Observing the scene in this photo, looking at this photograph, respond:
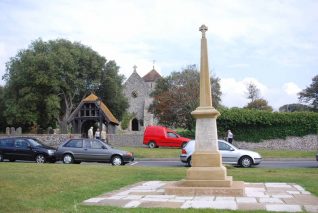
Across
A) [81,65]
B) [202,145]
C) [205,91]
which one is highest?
[81,65]

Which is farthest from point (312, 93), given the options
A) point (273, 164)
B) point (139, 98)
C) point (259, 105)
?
point (273, 164)

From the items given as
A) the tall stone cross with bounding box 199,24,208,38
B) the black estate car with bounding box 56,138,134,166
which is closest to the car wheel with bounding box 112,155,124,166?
the black estate car with bounding box 56,138,134,166

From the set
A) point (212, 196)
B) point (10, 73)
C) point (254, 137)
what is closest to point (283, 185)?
point (212, 196)

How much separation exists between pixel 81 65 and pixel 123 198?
167 ft

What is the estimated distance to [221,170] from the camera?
1166cm

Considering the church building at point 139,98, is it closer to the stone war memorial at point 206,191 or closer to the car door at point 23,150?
the car door at point 23,150

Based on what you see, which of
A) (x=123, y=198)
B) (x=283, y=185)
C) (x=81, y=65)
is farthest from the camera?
(x=81, y=65)

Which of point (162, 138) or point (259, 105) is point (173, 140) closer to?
point (162, 138)

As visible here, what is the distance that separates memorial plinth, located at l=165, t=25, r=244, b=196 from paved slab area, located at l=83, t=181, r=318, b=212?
0.47 m

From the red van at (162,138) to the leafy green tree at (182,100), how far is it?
14.3m

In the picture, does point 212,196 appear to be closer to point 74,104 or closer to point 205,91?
point 205,91

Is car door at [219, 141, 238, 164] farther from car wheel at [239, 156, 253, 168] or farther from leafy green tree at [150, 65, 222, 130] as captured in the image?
leafy green tree at [150, 65, 222, 130]

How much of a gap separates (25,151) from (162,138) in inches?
584

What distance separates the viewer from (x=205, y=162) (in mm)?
11922
